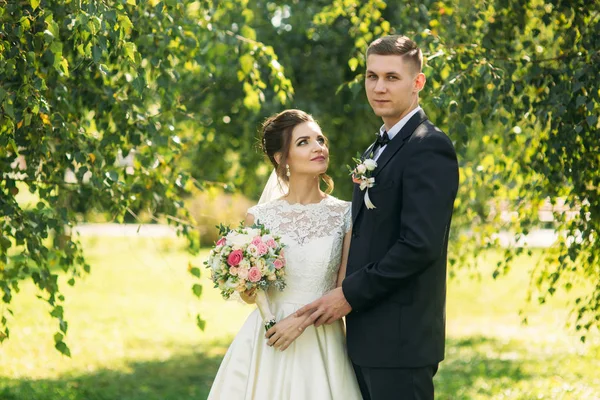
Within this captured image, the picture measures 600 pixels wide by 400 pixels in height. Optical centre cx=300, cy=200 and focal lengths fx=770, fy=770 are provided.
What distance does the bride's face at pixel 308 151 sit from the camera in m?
3.62

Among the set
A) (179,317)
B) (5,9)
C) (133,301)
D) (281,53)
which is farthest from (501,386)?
(133,301)

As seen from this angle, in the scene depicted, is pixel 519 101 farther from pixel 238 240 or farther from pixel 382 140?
pixel 238 240

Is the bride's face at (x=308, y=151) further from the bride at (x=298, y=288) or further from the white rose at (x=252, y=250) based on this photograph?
the white rose at (x=252, y=250)

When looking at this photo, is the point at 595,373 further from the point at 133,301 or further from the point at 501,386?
the point at 133,301

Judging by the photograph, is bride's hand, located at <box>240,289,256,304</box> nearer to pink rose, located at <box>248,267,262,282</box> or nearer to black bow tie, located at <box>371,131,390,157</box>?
pink rose, located at <box>248,267,262,282</box>

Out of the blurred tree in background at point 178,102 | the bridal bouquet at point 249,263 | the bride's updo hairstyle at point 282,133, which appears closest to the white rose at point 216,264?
the bridal bouquet at point 249,263

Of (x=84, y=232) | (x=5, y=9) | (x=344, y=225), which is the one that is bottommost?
(x=84, y=232)

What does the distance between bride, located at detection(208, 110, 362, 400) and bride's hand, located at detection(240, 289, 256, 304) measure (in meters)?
0.01

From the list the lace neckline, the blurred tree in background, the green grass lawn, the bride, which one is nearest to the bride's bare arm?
the bride

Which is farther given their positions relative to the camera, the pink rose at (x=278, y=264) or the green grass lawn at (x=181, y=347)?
the green grass lawn at (x=181, y=347)

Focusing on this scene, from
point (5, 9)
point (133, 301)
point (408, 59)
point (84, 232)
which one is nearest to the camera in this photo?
point (408, 59)

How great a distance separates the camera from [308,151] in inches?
143

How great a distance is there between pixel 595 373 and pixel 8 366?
5372mm

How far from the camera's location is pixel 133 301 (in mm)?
12555
